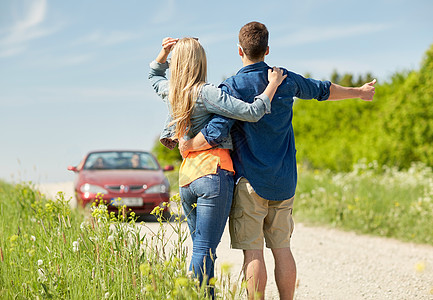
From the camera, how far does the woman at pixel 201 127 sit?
311 cm

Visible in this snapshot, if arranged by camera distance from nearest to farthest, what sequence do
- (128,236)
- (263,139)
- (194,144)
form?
(194,144) < (263,139) < (128,236)

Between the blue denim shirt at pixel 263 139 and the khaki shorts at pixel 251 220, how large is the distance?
69 mm

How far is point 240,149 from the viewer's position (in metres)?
3.33

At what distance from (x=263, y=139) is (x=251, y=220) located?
1.88 feet

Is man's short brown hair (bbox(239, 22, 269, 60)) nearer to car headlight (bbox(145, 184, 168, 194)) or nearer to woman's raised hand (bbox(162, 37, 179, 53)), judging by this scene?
woman's raised hand (bbox(162, 37, 179, 53))

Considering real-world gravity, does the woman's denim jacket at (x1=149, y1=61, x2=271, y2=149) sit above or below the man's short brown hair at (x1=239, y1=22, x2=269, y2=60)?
below

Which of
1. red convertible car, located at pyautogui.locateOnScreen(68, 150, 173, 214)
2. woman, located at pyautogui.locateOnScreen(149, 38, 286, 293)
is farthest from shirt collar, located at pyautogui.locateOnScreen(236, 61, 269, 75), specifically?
red convertible car, located at pyautogui.locateOnScreen(68, 150, 173, 214)

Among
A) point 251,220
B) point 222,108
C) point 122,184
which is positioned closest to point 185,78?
point 222,108

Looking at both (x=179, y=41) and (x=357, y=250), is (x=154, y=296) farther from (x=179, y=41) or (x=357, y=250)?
(x=357, y=250)

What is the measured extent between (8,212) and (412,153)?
11573 millimetres

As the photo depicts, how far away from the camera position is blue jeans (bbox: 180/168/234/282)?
3.11m

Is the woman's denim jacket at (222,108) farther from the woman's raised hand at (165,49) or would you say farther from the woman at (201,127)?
the woman's raised hand at (165,49)

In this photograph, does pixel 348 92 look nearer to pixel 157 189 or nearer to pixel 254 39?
pixel 254 39

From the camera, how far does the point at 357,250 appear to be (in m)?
7.17
